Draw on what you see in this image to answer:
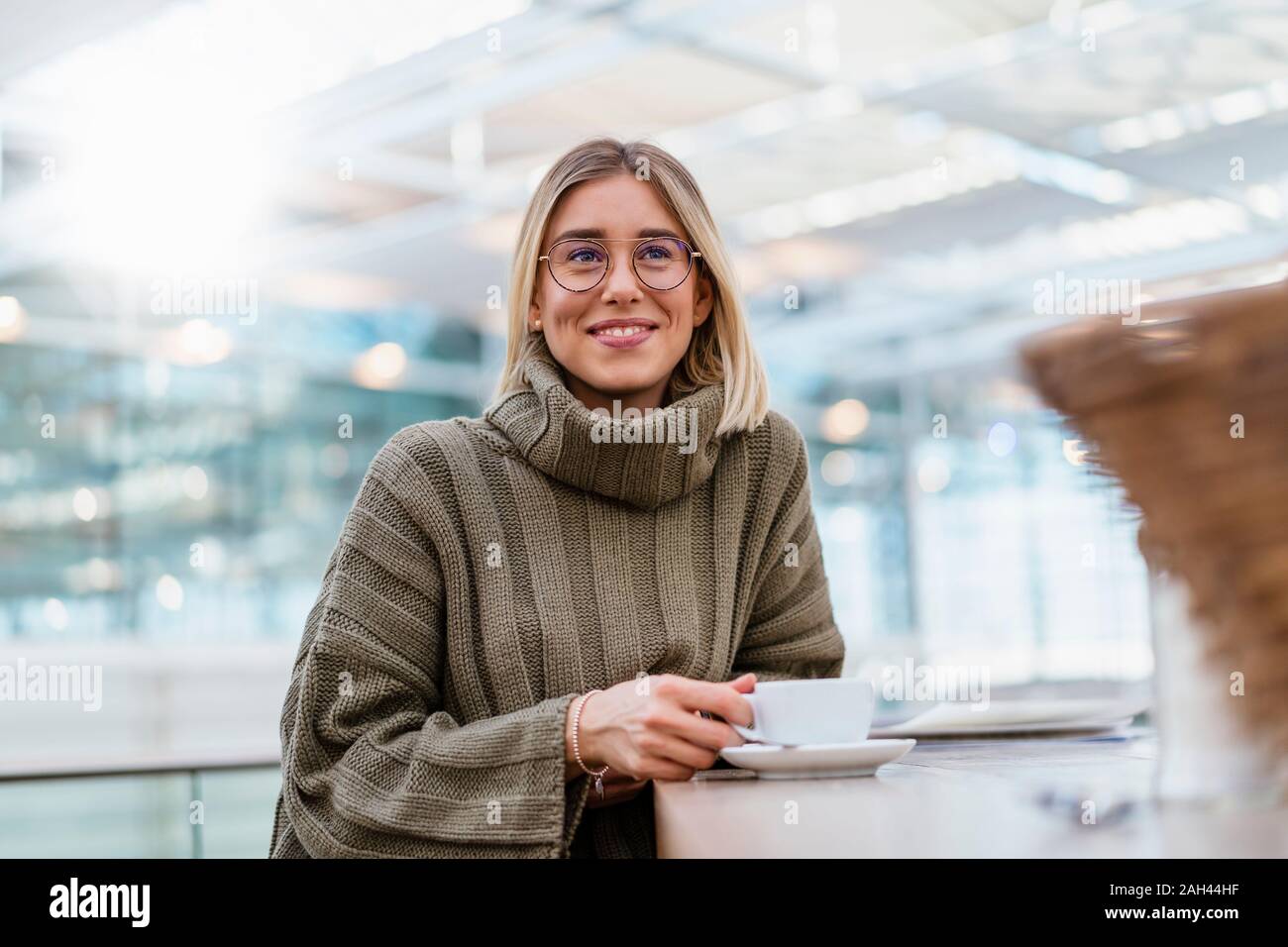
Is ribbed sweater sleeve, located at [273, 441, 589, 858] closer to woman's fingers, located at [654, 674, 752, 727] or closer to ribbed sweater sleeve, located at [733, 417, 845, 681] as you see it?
woman's fingers, located at [654, 674, 752, 727]

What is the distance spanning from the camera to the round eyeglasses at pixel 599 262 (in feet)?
5.60

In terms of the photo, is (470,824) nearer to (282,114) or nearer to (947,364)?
(282,114)

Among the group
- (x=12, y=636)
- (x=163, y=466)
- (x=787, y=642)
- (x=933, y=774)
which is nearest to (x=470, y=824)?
(x=933, y=774)

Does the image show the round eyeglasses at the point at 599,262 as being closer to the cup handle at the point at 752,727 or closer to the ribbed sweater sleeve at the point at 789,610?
the ribbed sweater sleeve at the point at 789,610

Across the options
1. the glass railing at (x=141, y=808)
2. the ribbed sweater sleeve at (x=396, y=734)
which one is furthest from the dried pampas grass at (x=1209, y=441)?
the glass railing at (x=141, y=808)

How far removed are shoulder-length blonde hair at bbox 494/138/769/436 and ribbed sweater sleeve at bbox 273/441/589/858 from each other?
0.28m

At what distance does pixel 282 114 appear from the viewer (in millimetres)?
6730

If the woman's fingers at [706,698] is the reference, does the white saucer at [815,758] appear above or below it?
below

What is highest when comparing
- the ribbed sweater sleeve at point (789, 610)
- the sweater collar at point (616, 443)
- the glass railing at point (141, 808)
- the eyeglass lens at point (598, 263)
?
the eyeglass lens at point (598, 263)

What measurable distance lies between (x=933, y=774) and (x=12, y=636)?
7883mm

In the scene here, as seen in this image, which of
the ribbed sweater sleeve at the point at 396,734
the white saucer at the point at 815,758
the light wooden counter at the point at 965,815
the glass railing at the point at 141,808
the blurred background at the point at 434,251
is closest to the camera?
the light wooden counter at the point at 965,815

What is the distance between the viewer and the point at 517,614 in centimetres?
155

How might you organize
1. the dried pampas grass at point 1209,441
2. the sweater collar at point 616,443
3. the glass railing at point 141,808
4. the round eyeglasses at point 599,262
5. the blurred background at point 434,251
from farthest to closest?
the blurred background at point 434,251 < the glass railing at point 141,808 < the round eyeglasses at point 599,262 < the sweater collar at point 616,443 < the dried pampas grass at point 1209,441
